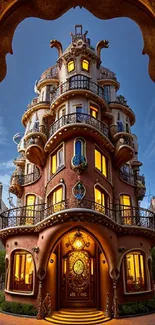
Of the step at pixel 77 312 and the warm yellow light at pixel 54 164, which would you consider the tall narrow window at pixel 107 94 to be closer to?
the warm yellow light at pixel 54 164

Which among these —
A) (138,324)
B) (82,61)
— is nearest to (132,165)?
(82,61)

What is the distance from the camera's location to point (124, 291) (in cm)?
1445

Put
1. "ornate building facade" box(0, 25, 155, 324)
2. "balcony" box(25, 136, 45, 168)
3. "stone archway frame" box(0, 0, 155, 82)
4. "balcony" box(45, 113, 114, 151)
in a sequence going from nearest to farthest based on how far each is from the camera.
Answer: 1. "stone archway frame" box(0, 0, 155, 82)
2. "ornate building facade" box(0, 25, 155, 324)
3. "balcony" box(45, 113, 114, 151)
4. "balcony" box(25, 136, 45, 168)

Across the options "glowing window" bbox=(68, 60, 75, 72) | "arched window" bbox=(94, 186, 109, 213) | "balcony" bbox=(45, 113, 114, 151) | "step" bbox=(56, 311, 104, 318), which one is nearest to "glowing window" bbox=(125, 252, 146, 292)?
"step" bbox=(56, 311, 104, 318)

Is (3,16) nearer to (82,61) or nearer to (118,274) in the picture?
(118,274)

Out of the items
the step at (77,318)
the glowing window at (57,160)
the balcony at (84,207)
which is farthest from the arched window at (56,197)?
the step at (77,318)

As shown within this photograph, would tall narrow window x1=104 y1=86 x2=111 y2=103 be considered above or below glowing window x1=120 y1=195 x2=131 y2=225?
above

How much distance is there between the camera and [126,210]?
1755 centimetres

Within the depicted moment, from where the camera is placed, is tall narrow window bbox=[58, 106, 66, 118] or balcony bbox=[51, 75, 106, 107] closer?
balcony bbox=[51, 75, 106, 107]

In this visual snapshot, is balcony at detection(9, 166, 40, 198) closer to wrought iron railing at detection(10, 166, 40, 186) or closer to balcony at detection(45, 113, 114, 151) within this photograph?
wrought iron railing at detection(10, 166, 40, 186)

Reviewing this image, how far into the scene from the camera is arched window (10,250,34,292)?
15.0 meters

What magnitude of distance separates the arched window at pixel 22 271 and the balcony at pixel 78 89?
11.1 metres

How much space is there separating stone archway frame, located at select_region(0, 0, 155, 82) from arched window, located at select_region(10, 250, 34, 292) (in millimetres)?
14223

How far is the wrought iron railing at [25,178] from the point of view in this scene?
63.6 feet
